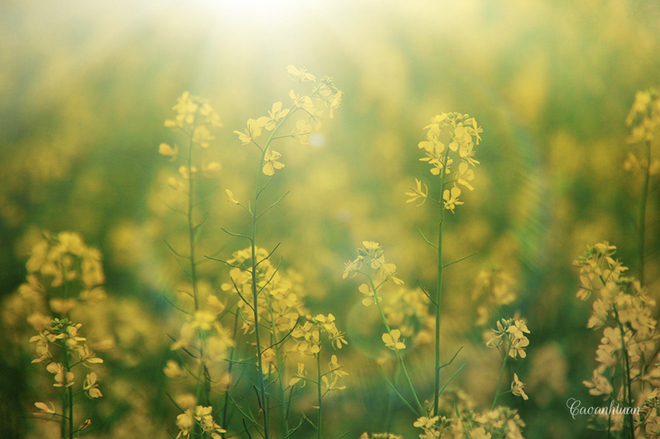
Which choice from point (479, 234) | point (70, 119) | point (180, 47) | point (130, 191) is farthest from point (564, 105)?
point (70, 119)

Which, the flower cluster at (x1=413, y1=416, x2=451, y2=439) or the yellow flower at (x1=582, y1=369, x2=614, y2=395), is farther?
the yellow flower at (x1=582, y1=369, x2=614, y2=395)

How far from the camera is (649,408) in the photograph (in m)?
0.99

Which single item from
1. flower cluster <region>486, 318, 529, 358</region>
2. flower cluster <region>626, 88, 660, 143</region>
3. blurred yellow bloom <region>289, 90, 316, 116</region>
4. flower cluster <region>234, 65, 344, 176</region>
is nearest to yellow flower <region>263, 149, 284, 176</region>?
flower cluster <region>234, 65, 344, 176</region>

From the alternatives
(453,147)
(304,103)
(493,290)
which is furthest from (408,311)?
(304,103)

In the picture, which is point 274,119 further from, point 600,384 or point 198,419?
point 600,384

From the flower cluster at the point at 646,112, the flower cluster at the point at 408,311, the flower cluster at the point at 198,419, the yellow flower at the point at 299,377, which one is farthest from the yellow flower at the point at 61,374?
the flower cluster at the point at 646,112

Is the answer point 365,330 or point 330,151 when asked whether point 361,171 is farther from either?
point 365,330

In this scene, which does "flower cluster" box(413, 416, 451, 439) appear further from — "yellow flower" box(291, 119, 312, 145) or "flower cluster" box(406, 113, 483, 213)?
"yellow flower" box(291, 119, 312, 145)

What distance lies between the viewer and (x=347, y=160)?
1.85 m

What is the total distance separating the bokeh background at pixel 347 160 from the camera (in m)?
1.45

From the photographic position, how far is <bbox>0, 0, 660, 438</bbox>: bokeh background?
4.75ft

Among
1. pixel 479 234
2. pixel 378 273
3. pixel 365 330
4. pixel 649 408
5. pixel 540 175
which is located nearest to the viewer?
pixel 378 273

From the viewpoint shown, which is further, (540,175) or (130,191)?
(540,175)

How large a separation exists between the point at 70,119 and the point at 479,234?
6.34ft
